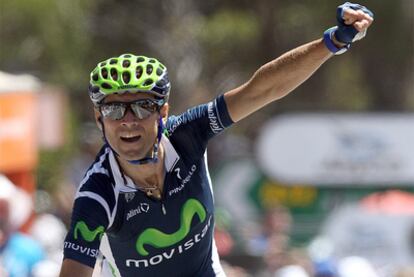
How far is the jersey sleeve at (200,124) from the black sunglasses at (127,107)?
293 millimetres

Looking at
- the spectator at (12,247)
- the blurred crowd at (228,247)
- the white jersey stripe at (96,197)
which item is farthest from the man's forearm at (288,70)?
the spectator at (12,247)

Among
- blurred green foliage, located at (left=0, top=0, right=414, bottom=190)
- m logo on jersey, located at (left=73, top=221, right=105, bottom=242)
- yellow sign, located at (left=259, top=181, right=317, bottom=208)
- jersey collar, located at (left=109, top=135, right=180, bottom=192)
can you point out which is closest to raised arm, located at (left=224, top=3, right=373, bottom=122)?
jersey collar, located at (left=109, top=135, right=180, bottom=192)

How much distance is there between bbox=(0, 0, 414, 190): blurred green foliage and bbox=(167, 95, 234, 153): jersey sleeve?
19379 millimetres

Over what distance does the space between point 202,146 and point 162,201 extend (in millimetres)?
319

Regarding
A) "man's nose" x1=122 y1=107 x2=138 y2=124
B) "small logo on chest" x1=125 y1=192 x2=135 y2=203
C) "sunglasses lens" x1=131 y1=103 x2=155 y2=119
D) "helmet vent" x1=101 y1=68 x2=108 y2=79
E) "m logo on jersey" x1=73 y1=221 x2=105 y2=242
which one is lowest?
"m logo on jersey" x1=73 y1=221 x2=105 y2=242

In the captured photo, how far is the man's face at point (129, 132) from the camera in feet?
16.3

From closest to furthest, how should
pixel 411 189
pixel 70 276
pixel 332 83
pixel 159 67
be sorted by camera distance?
pixel 70 276
pixel 159 67
pixel 411 189
pixel 332 83

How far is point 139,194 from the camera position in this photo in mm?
5141

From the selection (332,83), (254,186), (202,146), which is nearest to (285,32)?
(332,83)

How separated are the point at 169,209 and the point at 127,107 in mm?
533

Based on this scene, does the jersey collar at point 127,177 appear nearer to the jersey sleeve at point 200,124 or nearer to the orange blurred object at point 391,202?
the jersey sleeve at point 200,124

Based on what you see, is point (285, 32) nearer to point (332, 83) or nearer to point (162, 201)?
point (332, 83)

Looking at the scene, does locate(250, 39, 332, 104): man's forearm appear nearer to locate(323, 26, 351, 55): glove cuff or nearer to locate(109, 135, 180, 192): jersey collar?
locate(323, 26, 351, 55): glove cuff

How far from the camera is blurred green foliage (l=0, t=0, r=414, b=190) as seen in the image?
2531 centimetres
